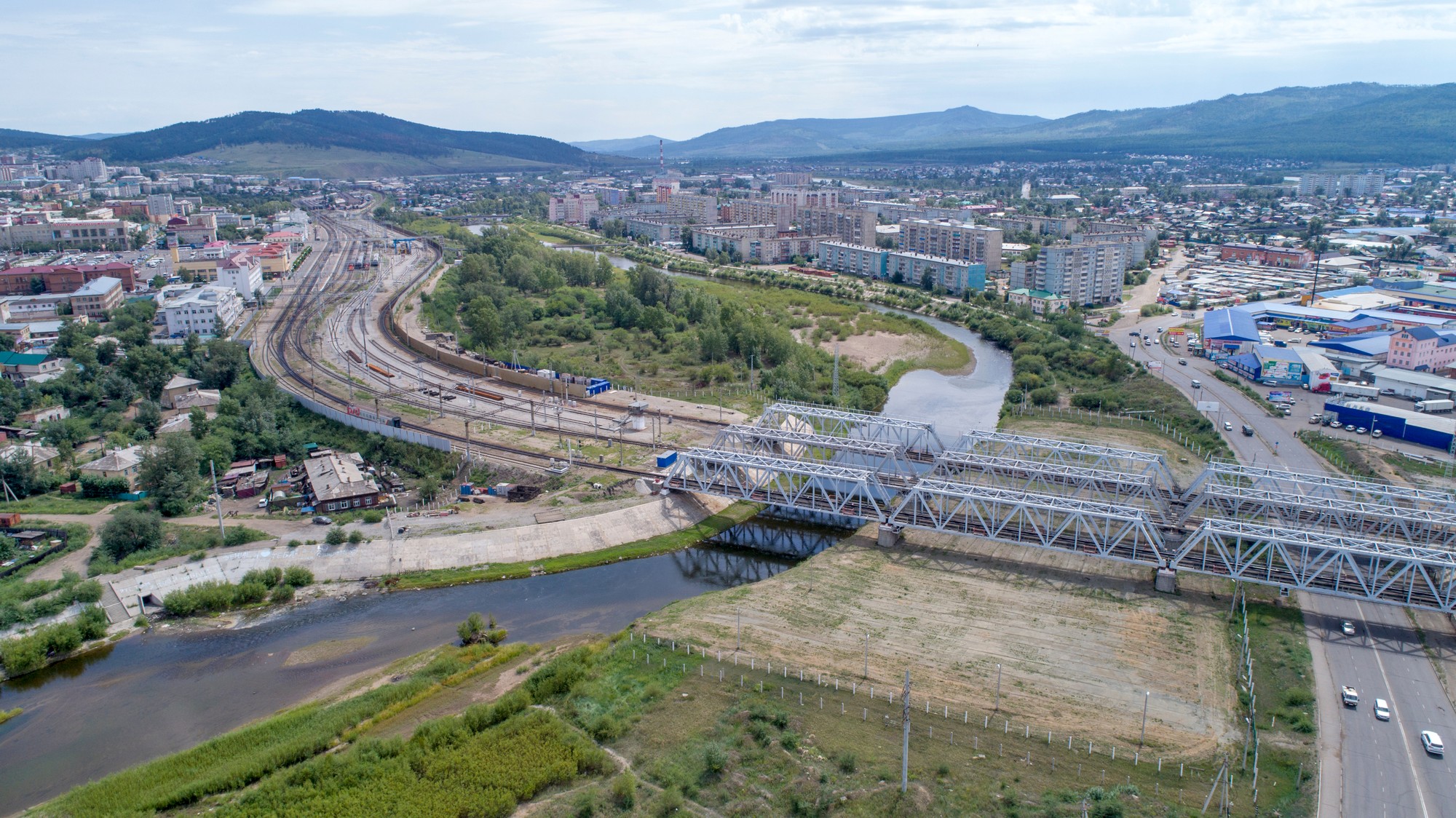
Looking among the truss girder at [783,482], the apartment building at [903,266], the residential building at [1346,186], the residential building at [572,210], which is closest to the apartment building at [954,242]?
the apartment building at [903,266]

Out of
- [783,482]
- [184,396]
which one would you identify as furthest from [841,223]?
[783,482]

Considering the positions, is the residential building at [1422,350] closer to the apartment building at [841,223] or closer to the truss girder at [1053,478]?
the truss girder at [1053,478]

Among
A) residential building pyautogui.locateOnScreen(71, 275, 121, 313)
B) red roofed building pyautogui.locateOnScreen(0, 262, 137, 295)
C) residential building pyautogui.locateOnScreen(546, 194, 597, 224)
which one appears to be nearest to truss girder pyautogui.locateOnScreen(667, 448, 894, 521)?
residential building pyautogui.locateOnScreen(71, 275, 121, 313)

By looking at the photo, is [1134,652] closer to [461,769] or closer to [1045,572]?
[1045,572]

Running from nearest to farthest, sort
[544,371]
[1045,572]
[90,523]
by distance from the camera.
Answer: [1045,572]
[90,523]
[544,371]

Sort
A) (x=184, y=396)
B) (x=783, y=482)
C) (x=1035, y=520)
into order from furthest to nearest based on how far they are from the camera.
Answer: (x=184, y=396) < (x=783, y=482) < (x=1035, y=520)

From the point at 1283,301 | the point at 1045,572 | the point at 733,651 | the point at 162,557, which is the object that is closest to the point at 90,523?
the point at 162,557

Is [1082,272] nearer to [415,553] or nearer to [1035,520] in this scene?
[1035,520]

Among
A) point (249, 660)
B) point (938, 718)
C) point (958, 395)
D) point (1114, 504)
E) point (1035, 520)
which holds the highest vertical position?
point (1114, 504)
